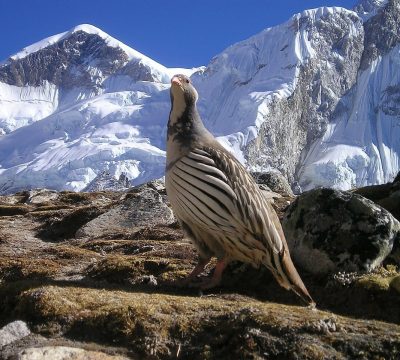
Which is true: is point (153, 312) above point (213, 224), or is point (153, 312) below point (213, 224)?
below

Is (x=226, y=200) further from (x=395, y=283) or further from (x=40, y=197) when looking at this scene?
(x=40, y=197)

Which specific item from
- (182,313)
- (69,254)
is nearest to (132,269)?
(69,254)

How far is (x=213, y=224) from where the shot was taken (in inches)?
390

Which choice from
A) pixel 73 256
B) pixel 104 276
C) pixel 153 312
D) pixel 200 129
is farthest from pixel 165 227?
pixel 153 312

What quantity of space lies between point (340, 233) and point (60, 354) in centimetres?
656

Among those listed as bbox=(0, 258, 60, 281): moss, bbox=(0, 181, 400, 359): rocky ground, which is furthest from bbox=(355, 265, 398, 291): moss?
bbox=(0, 258, 60, 281): moss

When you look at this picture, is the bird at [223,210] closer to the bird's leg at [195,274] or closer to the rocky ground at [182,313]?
the bird's leg at [195,274]

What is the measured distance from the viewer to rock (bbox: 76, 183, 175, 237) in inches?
964

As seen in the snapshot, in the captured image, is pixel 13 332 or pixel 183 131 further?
pixel 183 131

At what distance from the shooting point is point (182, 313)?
27.7 feet

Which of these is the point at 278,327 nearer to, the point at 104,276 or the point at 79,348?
the point at 79,348

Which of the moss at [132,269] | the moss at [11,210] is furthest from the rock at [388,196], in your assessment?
the moss at [11,210]

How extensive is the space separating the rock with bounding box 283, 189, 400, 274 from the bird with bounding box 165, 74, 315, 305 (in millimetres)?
1967

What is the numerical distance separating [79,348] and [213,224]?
3.24m
